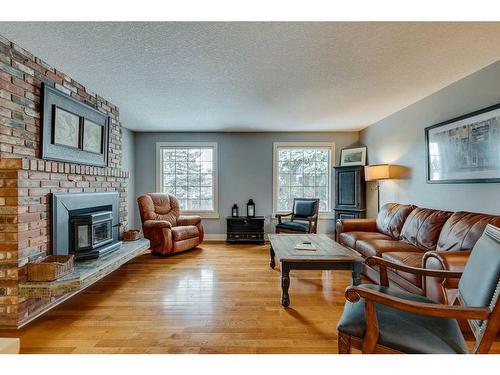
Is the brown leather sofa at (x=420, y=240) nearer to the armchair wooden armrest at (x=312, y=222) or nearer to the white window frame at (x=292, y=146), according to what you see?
the armchair wooden armrest at (x=312, y=222)

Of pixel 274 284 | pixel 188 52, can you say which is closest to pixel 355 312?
pixel 274 284

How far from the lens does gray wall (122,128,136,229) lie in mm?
5129

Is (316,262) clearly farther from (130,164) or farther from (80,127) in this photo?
(130,164)

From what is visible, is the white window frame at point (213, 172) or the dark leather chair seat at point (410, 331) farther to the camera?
the white window frame at point (213, 172)

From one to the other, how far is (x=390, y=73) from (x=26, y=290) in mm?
3853

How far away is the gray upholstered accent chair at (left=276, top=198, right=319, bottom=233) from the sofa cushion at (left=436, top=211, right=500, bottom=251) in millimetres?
2253

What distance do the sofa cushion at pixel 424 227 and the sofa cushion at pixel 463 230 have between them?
4.5 inches

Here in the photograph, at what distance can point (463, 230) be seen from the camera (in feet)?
7.88

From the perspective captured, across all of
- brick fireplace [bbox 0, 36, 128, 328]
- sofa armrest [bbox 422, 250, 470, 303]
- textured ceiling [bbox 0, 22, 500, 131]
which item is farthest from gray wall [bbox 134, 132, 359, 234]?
sofa armrest [bbox 422, 250, 470, 303]

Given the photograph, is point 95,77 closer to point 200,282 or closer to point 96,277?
point 96,277

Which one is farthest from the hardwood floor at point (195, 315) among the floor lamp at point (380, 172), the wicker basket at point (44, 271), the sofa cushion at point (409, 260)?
the floor lamp at point (380, 172)

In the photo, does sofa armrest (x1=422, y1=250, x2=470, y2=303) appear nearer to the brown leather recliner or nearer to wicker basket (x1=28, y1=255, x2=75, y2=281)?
wicker basket (x1=28, y1=255, x2=75, y2=281)

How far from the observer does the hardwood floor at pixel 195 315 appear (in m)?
1.87

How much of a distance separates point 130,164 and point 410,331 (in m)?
5.32
